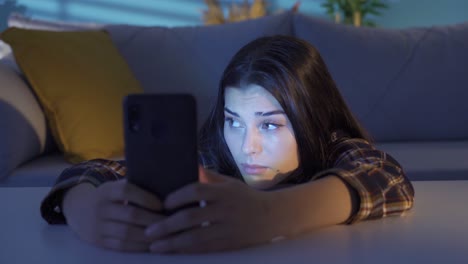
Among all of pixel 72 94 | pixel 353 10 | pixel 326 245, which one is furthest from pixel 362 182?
pixel 353 10

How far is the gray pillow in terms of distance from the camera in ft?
4.63

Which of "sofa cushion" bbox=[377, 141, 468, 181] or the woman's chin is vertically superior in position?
the woman's chin

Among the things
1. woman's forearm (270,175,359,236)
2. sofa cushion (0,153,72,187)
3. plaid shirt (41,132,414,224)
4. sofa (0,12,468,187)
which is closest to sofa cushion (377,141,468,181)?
sofa (0,12,468,187)

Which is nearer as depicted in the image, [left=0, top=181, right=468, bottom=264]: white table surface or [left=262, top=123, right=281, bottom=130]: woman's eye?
[left=0, top=181, right=468, bottom=264]: white table surface

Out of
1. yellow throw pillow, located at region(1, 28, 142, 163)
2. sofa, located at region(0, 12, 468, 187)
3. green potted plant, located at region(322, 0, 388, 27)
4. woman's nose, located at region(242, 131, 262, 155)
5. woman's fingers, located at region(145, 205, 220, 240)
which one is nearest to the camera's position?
woman's fingers, located at region(145, 205, 220, 240)

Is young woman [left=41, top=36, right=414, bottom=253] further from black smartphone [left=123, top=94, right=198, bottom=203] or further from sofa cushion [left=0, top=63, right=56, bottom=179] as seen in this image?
sofa cushion [left=0, top=63, right=56, bottom=179]

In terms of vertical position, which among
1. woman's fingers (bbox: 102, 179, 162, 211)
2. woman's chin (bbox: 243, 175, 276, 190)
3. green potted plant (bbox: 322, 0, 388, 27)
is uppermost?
woman's fingers (bbox: 102, 179, 162, 211)

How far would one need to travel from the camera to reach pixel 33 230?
64cm

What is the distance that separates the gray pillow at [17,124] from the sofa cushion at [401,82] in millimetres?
1000

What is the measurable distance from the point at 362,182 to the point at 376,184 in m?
0.02

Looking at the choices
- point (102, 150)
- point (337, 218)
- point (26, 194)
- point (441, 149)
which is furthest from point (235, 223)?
point (441, 149)

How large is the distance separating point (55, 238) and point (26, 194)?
0.94 ft

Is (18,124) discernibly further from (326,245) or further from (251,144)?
(326,245)

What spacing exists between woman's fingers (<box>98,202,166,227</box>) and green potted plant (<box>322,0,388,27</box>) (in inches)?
103
